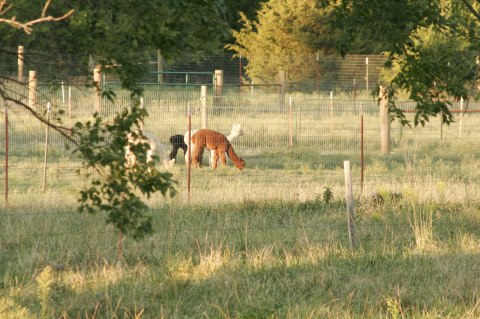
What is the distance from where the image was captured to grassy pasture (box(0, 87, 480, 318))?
26.0ft

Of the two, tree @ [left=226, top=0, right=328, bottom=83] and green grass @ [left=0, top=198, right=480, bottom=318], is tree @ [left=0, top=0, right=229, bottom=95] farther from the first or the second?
tree @ [left=226, top=0, right=328, bottom=83]

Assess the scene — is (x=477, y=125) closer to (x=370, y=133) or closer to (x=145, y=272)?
(x=370, y=133)

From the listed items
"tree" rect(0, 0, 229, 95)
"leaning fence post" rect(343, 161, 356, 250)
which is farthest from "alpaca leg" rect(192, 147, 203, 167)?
"tree" rect(0, 0, 229, 95)

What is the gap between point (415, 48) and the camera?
891 cm

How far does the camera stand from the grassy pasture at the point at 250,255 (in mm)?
7938

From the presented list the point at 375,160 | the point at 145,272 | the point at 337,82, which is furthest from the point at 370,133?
the point at 145,272

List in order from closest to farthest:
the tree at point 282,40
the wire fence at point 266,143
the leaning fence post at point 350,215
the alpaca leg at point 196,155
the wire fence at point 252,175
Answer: the leaning fence post at point 350,215
the wire fence at point 252,175
the wire fence at point 266,143
the alpaca leg at point 196,155
the tree at point 282,40

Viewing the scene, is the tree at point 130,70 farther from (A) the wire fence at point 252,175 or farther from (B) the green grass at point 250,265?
(B) the green grass at point 250,265

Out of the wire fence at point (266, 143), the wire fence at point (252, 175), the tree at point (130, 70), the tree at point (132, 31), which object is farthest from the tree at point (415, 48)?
the wire fence at point (266, 143)

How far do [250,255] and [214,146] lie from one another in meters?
10.1

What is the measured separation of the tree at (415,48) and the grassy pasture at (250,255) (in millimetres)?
1653

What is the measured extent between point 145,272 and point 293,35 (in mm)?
34092

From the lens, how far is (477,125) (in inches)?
1164

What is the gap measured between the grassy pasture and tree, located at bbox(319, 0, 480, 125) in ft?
5.42
